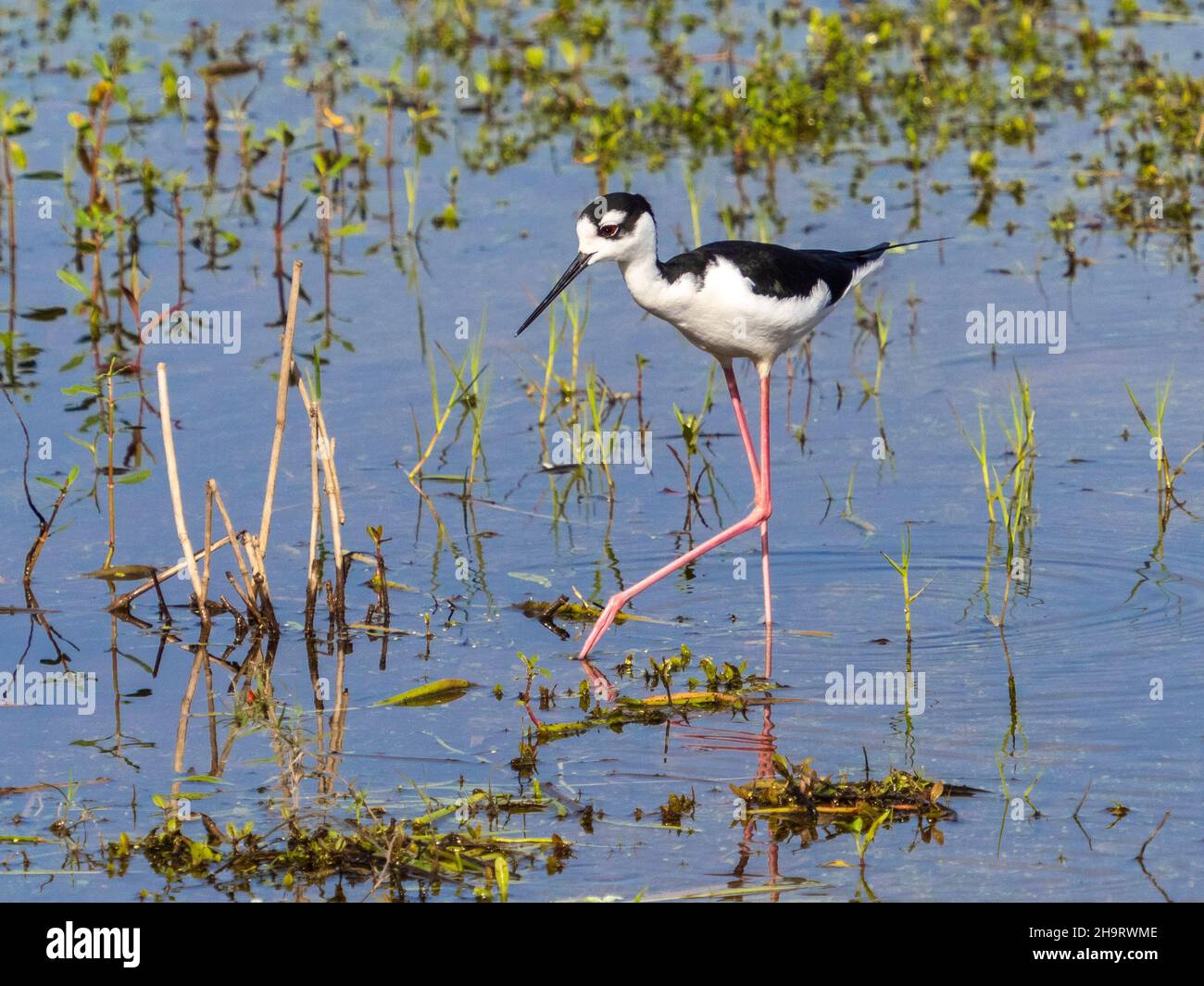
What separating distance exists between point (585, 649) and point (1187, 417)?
9.31 ft

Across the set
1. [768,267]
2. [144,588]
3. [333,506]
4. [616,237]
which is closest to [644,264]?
[616,237]

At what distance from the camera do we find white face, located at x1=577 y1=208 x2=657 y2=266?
586 centimetres

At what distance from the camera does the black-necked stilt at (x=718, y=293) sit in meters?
5.88

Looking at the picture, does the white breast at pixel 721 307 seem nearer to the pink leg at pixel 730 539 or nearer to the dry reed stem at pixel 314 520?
the pink leg at pixel 730 539

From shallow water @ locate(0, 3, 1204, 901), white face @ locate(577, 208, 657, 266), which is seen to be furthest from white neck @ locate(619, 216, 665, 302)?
shallow water @ locate(0, 3, 1204, 901)

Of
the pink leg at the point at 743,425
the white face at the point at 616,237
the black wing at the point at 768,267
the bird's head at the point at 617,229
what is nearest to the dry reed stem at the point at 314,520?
the bird's head at the point at 617,229

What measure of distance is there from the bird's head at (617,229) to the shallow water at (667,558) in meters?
1.08

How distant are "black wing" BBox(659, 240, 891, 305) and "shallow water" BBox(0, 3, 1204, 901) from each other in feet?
2.74

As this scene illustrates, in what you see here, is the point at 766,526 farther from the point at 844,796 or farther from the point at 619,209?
the point at 844,796

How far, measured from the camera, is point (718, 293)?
6.03m

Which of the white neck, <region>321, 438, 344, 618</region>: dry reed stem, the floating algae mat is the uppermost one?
the white neck

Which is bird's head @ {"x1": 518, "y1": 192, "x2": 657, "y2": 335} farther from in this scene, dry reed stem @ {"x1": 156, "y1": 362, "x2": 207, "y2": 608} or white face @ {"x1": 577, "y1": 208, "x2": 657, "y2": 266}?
dry reed stem @ {"x1": 156, "y1": 362, "x2": 207, "y2": 608}

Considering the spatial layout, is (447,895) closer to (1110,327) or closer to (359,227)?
(359,227)

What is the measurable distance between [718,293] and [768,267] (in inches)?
9.4
